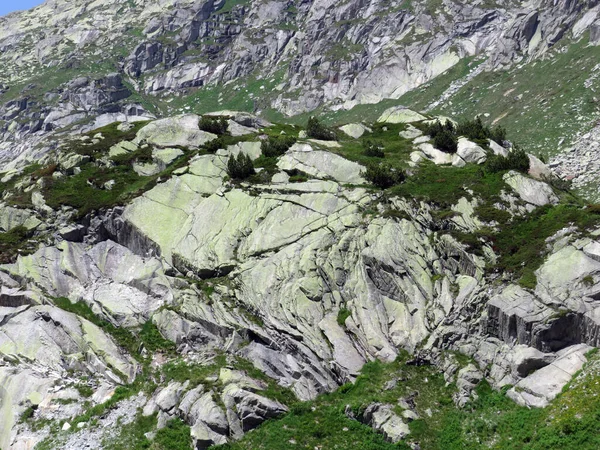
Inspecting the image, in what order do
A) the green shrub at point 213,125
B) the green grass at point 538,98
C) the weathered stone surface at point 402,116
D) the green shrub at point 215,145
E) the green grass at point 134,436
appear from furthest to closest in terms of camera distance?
the green grass at point 538,98 → the weathered stone surface at point 402,116 → the green shrub at point 213,125 → the green shrub at point 215,145 → the green grass at point 134,436

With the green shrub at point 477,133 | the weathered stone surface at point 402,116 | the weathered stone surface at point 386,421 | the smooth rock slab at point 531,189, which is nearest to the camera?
the weathered stone surface at point 386,421

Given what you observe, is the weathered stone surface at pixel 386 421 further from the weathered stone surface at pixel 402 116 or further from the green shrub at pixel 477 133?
the weathered stone surface at pixel 402 116

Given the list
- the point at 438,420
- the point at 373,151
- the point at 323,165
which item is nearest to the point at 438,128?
the point at 373,151

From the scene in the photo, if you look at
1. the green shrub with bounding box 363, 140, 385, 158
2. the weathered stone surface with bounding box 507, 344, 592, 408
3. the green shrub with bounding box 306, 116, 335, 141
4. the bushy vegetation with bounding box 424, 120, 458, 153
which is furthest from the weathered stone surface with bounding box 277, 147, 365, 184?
the weathered stone surface with bounding box 507, 344, 592, 408

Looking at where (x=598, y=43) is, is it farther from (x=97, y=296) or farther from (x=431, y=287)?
(x=97, y=296)

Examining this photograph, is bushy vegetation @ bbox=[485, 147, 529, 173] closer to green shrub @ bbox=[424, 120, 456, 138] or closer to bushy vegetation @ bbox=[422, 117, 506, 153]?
bushy vegetation @ bbox=[422, 117, 506, 153]

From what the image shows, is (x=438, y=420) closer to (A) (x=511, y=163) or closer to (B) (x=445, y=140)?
(A) (x=511, y=163)

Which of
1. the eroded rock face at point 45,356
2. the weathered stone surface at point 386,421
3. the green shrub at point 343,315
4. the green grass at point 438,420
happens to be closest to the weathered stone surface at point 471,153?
the green shrub at point 343,315
